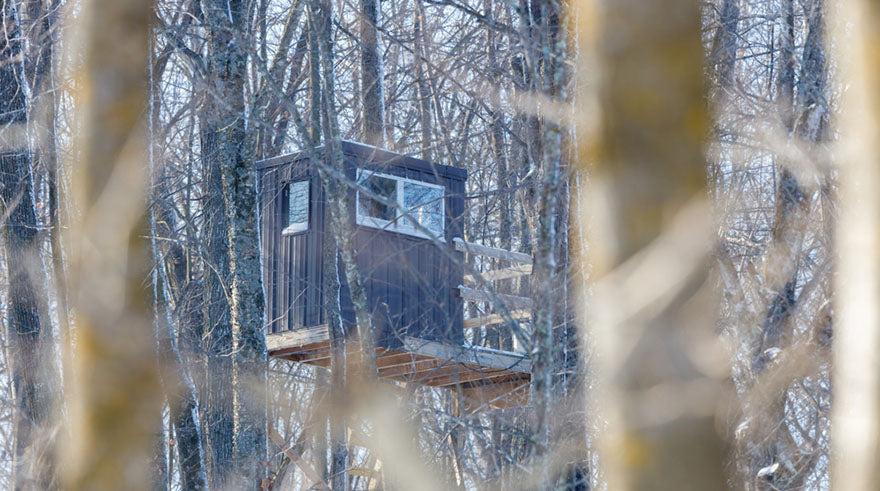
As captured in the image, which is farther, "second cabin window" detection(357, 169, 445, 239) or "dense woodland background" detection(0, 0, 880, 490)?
"second cabin window" detection(357, 169, 445, 239)

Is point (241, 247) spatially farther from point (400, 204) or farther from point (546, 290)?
point (546, 290)

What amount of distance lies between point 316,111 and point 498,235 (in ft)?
21.4

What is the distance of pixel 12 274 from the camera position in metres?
14.8

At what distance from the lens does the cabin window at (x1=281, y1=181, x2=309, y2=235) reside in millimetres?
13602

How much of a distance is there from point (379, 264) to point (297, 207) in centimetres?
106

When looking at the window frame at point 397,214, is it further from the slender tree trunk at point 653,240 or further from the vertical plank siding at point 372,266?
the slender tree trunk at point 653,240

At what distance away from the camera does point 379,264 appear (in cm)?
1345

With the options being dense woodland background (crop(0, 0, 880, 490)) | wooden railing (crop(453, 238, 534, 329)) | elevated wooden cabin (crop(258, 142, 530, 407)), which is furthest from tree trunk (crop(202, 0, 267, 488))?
wooden railing (crop(453, 238, 534, 329))

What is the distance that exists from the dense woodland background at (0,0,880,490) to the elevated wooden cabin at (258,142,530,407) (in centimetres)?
48

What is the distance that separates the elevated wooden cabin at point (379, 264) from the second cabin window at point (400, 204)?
1 centimetres

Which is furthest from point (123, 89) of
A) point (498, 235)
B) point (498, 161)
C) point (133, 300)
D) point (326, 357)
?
point (498, 235)

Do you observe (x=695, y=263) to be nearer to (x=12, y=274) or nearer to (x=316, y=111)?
(x=316, y=111)

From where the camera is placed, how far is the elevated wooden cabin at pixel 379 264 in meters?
13.3

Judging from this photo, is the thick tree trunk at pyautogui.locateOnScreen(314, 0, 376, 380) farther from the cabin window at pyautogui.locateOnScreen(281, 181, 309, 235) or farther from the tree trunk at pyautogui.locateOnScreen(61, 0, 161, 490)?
the tree trunk at pyautogui.locateOnScreen(61, 0, 161, 490)
